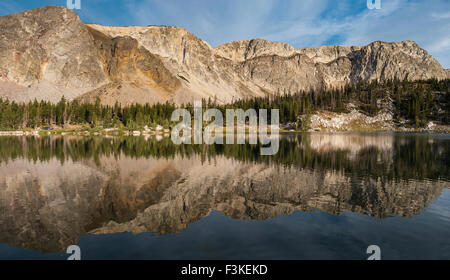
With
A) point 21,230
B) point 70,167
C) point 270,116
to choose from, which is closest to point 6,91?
point 270,116

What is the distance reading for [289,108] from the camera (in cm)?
15375

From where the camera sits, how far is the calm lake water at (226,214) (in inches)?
428

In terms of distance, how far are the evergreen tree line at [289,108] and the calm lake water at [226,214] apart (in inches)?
4531

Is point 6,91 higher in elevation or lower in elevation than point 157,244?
→ higher

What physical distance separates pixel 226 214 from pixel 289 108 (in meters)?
145

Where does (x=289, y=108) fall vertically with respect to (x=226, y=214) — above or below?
above

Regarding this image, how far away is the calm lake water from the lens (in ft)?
35.6

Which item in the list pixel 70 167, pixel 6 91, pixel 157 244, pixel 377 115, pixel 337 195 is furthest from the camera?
pixel 6 91

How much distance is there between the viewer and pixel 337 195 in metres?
18.5

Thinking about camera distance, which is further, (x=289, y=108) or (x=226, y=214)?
(x=289, y=108)

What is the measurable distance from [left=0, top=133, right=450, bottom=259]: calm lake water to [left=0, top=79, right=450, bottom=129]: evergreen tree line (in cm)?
11509

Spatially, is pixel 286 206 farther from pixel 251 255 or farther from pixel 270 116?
pixel 270 116

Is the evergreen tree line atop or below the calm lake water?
atop
